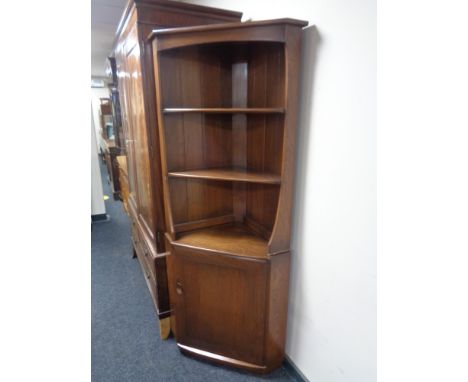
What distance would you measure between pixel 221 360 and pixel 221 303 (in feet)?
1.24

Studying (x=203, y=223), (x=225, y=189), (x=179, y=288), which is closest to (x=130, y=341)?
(x=179, y=288)

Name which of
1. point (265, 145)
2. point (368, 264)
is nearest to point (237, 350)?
point (368, 264)

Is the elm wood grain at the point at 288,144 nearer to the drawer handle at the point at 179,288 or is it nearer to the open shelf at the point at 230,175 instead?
the open shelf at the point at 230,175

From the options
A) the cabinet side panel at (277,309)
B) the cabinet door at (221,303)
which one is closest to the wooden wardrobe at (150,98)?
the cabinet door at (221,303)

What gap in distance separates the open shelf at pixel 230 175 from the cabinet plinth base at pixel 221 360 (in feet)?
3.40

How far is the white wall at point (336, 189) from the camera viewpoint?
38.8 inches

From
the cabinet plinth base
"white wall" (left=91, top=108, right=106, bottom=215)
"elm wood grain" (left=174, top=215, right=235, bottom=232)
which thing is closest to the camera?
the cabinet plinth base

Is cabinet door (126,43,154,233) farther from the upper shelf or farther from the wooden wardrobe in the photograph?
the upper shelf

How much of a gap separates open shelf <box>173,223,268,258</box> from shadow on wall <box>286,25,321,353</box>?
7.3 inches

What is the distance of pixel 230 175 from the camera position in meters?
1.46

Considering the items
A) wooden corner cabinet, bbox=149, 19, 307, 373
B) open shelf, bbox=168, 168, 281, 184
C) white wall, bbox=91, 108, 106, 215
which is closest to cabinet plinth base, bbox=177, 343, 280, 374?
wooden corner cabinet, bbox=149, 19, 307, 373

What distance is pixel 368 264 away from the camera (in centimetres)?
105

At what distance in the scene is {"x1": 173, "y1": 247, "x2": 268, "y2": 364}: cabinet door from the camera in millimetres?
1428
